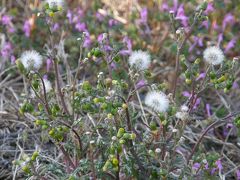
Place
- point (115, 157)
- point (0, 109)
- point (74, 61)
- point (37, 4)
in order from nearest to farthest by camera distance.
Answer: point (115, 157), point (0, 109), point (74, 61), point (37, 4)

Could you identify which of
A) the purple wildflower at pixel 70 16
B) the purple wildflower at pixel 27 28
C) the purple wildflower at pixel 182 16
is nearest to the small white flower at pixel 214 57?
the purple wildflower at pixel 182 16

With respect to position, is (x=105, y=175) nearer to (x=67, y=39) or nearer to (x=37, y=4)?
(x=67, y=39)

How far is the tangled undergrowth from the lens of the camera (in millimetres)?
1994

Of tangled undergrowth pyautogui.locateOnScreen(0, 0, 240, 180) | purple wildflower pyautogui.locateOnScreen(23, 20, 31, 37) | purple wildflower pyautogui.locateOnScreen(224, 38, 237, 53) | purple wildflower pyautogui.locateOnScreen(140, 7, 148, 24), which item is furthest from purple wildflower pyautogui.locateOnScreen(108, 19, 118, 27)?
purple wildflower pyautogui.locateOnScreen(224, 38, 237, 53)

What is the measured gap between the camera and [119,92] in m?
1.97

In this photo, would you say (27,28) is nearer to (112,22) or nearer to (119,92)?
(112,22)

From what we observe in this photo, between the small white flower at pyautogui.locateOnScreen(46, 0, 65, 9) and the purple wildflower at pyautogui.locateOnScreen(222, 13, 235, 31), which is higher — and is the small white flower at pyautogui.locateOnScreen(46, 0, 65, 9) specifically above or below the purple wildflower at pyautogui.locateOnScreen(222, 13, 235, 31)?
below

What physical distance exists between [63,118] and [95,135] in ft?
0.56

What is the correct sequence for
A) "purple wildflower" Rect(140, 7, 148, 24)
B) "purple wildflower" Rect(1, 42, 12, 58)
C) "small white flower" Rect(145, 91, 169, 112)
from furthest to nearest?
1. "purple wildflower" Rect(140, 7, 148, 24)
2. "purple wildflower" Rect(1, 42, 12, 58)
3. "small white flower" Rect(145, 91, 169, 112)

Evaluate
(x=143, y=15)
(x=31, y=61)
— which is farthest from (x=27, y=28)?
(x=31, y=61)

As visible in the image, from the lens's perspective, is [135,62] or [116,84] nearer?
[116,84]

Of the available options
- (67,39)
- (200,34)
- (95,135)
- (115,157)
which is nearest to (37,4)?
(67,39)

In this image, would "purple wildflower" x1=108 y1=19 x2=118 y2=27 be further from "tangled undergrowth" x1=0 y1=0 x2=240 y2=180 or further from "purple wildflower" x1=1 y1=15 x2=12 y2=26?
"purple wildflower" x1=1 y1=15 x2=12 y2=26

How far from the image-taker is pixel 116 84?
77.7 inches
